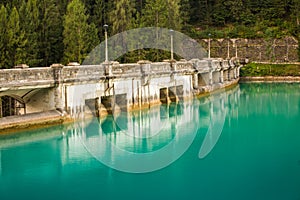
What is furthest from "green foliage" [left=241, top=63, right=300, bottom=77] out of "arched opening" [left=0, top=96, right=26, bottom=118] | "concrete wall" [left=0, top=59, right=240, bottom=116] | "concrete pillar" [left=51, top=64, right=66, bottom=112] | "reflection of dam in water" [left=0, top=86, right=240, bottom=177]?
"concrete pillar" [left=51, top=64, right=66, bottom=112]

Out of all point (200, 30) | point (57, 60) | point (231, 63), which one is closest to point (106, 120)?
point (57, 60)

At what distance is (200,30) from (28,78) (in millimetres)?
50138

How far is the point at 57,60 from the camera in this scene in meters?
39.4

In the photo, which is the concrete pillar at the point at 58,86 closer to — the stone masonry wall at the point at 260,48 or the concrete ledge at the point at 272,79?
the concrete ledge at the point at 272,79

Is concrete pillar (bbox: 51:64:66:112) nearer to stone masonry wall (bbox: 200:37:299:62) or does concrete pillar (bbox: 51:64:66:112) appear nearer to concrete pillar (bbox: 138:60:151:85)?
concrete pillar (bbox: 138:60:151:85)

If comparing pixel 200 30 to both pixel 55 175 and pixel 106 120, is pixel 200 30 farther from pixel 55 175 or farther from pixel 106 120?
pixel 55 175

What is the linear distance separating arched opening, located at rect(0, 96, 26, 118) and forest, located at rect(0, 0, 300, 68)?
23.6 feet

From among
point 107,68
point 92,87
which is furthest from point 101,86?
point 107,68

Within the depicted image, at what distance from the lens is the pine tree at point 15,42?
3180cm

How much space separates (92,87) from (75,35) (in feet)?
49.2

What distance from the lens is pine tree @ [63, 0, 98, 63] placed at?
3772 cm

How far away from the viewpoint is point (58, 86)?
71.4ft

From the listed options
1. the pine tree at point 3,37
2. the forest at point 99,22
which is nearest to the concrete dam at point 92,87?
the pine tree at point 3,37

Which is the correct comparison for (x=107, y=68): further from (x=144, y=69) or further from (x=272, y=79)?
(x=272, y=79)
